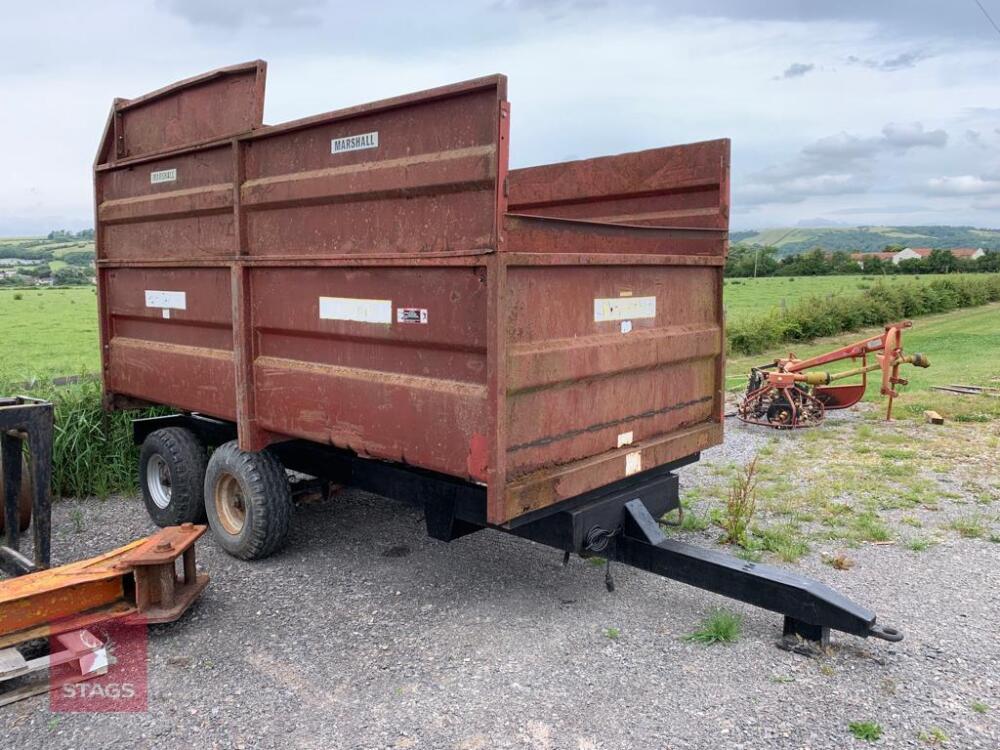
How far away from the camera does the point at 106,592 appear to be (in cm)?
362

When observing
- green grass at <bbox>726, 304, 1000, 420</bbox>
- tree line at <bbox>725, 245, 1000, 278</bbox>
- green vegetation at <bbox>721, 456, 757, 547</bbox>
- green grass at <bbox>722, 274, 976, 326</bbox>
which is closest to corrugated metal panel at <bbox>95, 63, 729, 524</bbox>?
green vegetation at <bbox>721, 456, 757, 547</bbox>

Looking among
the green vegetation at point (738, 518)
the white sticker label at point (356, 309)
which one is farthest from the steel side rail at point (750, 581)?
the white sticker label at point (356, 309)

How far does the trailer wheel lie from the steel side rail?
6.22 ft

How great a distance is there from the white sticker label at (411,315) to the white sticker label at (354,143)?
79cm

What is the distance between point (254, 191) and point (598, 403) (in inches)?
85.8

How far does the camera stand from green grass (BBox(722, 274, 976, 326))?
29156 millimetres

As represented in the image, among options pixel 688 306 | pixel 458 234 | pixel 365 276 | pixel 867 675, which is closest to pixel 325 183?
pixel 365 276

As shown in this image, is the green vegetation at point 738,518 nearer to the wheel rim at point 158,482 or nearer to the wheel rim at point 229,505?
the wheel rim at point 229,505

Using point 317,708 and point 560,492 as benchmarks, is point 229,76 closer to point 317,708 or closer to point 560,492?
point 560,492

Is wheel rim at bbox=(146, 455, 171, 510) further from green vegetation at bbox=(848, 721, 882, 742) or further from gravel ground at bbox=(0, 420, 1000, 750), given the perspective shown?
green vegetation at bbox=(848, 721, 882, 742)

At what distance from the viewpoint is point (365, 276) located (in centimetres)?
371

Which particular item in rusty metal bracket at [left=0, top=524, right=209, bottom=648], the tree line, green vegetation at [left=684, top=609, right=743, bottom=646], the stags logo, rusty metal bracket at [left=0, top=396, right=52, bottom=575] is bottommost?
the stags logo

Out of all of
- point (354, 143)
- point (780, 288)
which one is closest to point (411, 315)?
point (354, 143)

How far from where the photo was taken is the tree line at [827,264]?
48.7 meters
